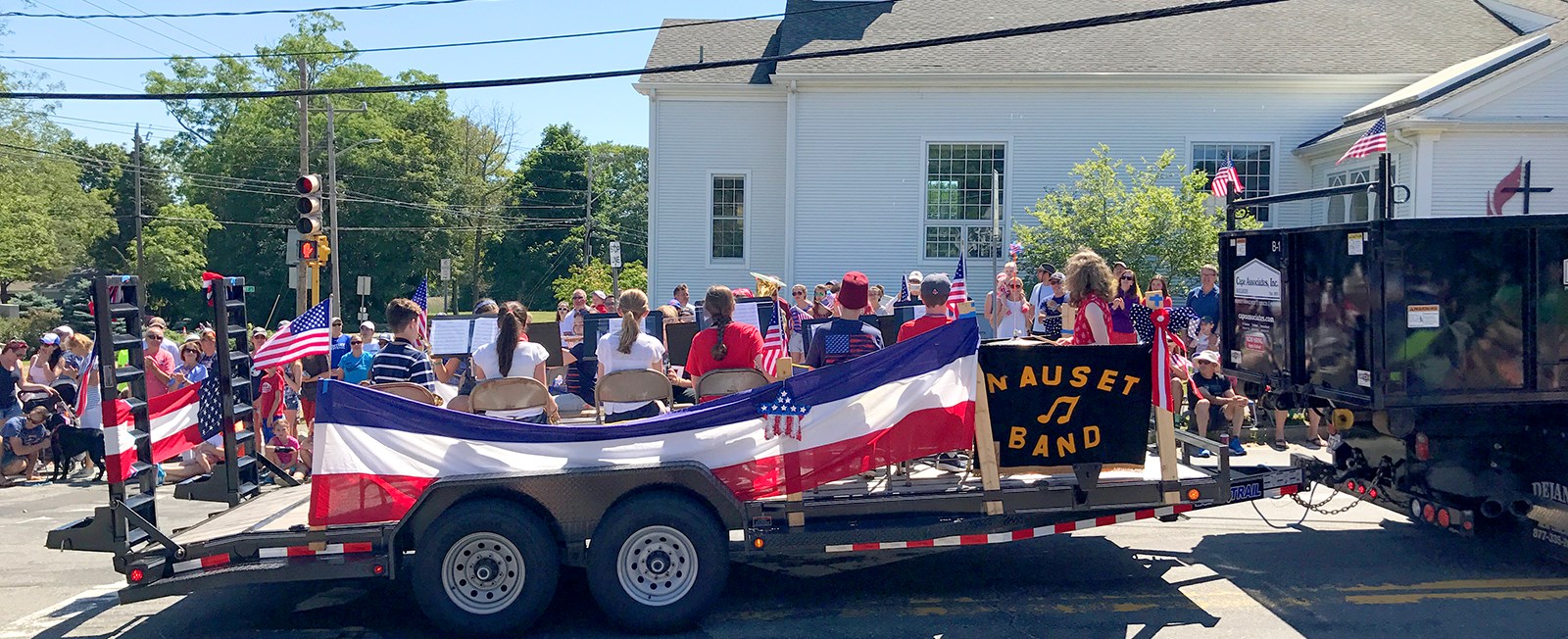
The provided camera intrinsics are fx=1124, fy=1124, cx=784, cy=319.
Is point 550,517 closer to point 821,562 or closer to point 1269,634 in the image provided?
point 821,562

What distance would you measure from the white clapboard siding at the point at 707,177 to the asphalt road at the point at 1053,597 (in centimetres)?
1558

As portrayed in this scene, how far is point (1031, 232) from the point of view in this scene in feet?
68.6

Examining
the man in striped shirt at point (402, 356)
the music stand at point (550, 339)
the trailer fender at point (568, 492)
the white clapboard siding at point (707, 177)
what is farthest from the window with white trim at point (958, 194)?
the trailer fender at point (568, 492)

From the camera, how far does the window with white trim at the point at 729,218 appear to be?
23266 millimetres

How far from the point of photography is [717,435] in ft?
20.7

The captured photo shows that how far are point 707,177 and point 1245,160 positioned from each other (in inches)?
420

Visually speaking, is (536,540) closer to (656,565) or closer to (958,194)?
(656,565)

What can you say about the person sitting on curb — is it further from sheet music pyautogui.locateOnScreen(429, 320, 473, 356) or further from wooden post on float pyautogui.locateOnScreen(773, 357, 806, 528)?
sheet music pyautogui.locateOnScreen(429, 320, 473, 356)

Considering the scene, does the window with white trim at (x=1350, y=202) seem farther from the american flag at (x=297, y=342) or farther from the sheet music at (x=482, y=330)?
the american flag at (x=297, y=342)

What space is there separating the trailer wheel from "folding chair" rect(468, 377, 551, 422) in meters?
1.26

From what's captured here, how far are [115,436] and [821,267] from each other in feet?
55.9

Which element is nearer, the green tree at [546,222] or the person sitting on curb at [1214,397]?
the person sitting on curb at [1214,397]

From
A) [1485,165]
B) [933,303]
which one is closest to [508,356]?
[933,303]

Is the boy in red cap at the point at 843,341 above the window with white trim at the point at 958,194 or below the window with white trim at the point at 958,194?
below
